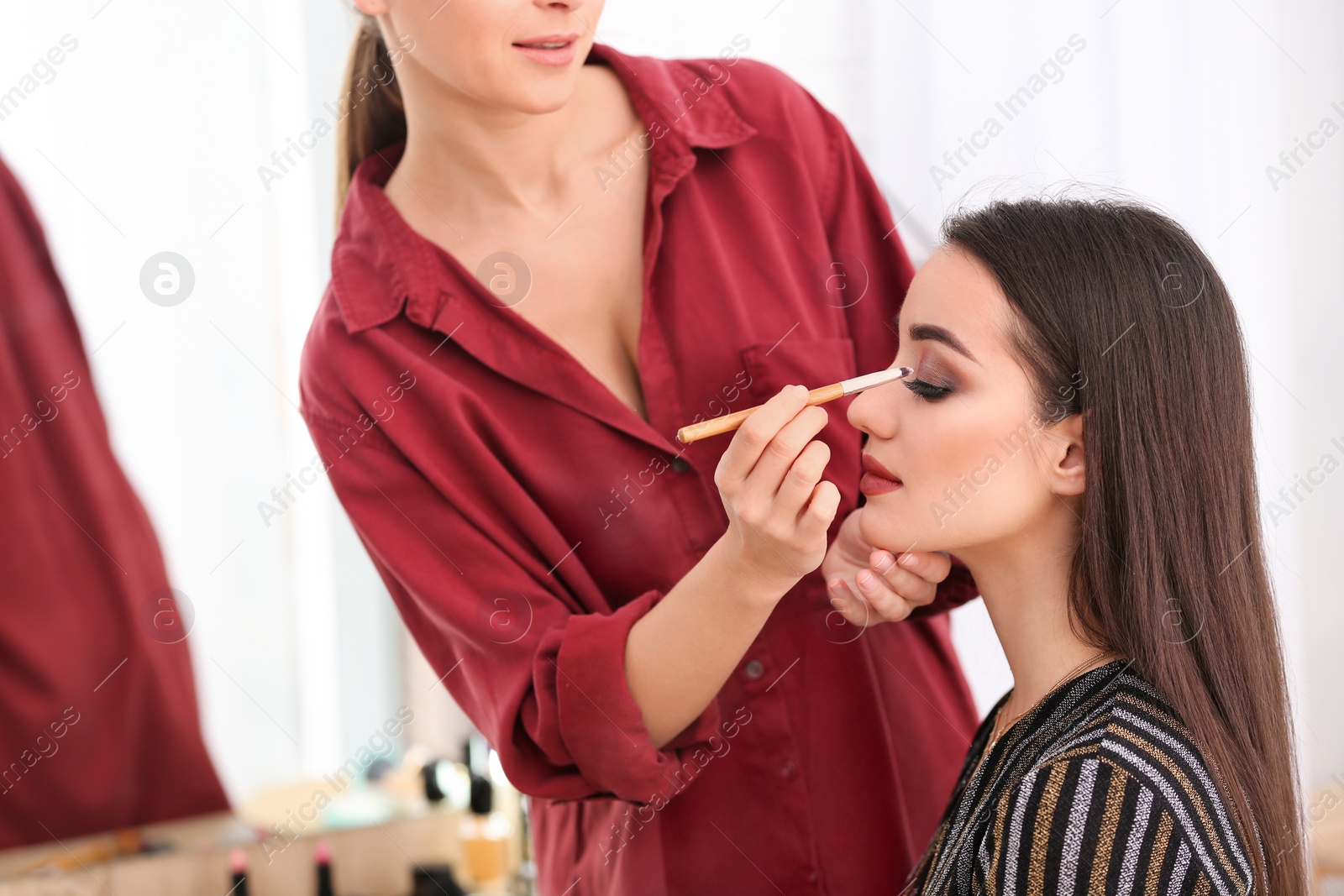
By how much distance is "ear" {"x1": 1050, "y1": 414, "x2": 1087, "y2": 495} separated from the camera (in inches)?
39.8

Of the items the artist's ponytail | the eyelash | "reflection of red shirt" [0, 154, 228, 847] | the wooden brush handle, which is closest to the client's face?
the eyelash

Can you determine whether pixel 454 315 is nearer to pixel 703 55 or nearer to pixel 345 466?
pixel 345 466

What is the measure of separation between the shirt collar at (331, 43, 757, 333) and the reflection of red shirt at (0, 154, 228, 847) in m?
0.59

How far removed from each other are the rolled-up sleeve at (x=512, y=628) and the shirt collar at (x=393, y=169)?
5.8 inches

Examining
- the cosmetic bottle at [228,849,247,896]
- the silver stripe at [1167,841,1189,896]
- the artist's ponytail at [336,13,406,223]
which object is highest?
the artist's ponytail at [336,13,406,223]

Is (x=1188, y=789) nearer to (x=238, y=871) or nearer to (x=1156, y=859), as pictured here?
(x=1156, y=859)

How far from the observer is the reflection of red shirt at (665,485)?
116 centimetres

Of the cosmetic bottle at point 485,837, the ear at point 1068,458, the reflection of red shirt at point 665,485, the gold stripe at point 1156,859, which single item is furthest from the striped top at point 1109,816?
the cosmetic bottle at point 485,837

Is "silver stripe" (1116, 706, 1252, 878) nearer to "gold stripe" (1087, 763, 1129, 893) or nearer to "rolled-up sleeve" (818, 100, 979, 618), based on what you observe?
"gold stripe" (1087, 763, 1129, 893)

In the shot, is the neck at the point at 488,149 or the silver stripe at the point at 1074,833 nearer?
the silver stripe at the point at 1074,833

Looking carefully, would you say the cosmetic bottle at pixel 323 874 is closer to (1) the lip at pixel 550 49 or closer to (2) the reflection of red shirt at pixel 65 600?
(2) the reflection of red shirt at pixel 65 600

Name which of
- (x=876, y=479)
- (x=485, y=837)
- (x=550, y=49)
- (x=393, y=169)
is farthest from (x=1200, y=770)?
(x=485, y=837)

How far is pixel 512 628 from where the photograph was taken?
1111 mm

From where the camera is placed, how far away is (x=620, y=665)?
1060mm
